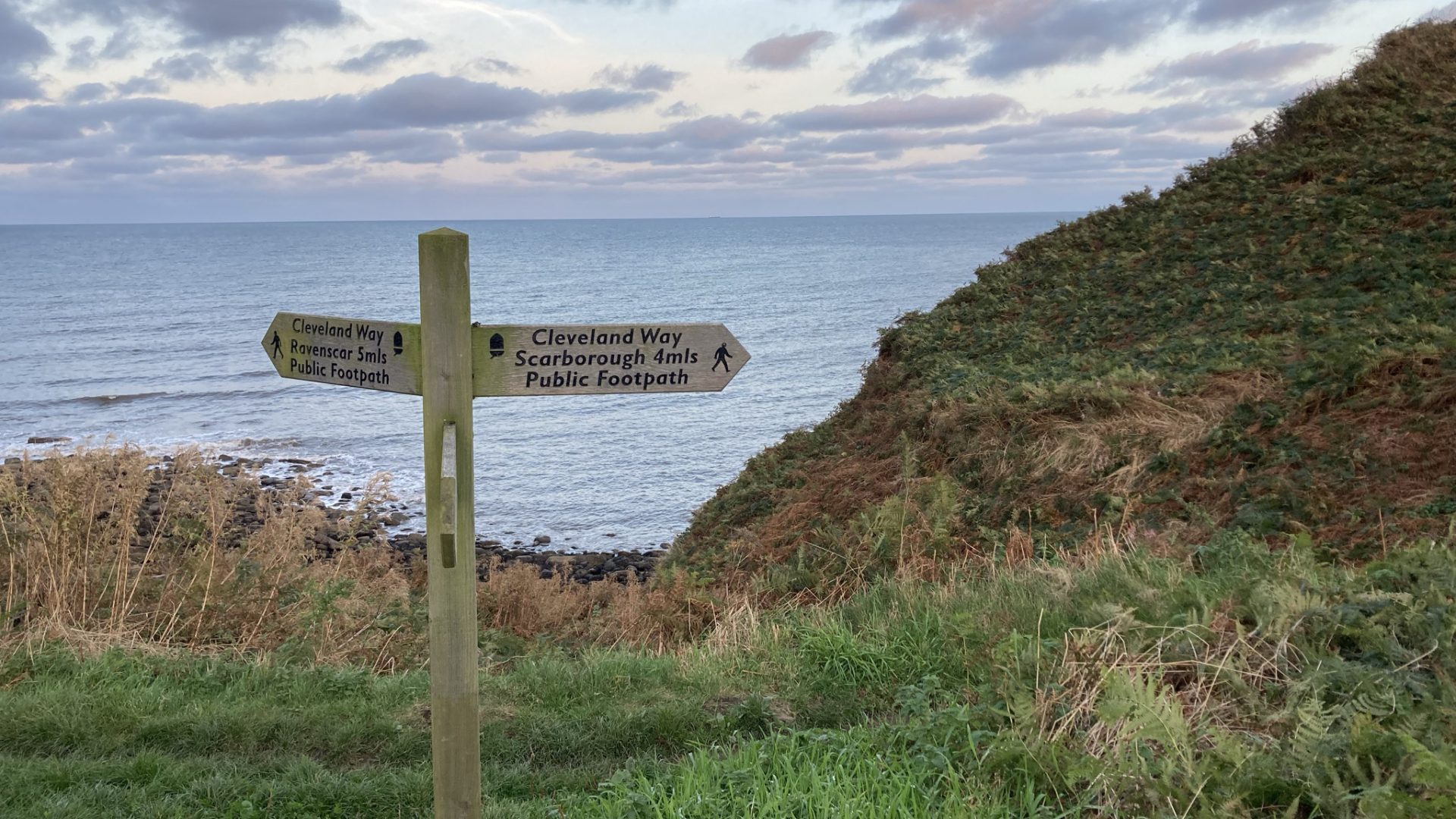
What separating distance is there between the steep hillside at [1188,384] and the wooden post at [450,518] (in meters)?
4.53

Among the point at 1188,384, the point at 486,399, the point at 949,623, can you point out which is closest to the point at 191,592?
the point at 949,623

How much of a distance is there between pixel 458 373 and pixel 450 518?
0.53 metres

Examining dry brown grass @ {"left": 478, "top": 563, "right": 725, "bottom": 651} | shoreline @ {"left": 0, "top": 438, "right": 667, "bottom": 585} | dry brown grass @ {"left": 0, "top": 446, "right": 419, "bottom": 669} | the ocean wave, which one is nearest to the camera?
dry brown grass @ {"left": 0, "top": 446, "right": 419, "bottom": 669}

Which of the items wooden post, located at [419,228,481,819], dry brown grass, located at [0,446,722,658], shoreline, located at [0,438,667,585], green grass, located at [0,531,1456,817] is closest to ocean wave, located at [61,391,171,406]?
shoreline, located at [0,438,667,585]

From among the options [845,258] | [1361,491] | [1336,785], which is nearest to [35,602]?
[1336,785]

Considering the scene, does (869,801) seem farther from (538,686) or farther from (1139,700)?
(538,686)

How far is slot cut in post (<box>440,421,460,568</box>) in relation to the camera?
11.3 feet

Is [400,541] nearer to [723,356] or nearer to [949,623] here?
[949,623]

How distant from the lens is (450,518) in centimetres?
346

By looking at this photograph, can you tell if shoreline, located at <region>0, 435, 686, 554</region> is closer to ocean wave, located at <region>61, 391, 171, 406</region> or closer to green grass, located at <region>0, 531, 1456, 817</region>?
ocean wave, located at <region>61, 391, 171, 406</region>

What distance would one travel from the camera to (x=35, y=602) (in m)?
7.20

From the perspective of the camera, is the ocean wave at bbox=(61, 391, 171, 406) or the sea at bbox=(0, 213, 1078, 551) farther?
the ocean wave at bbox=(61, 391, 171, 406)

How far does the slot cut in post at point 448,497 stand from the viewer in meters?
3.45

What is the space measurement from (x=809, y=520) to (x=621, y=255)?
126m
